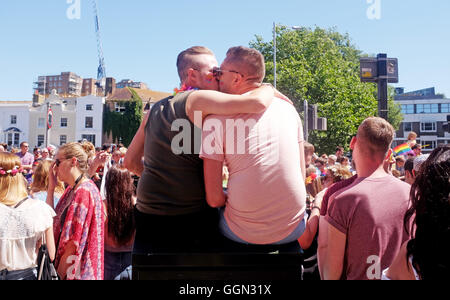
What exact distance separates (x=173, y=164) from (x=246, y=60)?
670mm

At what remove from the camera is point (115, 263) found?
3369 millimetres

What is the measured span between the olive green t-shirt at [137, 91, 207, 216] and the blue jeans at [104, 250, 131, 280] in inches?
64.1

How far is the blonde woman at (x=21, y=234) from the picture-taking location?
2.83 meters

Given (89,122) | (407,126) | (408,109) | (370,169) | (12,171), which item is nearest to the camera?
(370,169)

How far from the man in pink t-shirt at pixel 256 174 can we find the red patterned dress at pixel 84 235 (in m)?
1.42

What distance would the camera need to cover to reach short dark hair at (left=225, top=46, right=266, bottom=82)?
6.48 ft

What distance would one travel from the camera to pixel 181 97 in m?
1.96

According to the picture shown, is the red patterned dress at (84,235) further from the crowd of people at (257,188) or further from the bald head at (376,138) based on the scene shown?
the bald head at (376,138)

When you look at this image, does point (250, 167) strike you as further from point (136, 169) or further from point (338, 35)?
point (338, 35)

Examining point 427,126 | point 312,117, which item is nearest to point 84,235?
point 312,117

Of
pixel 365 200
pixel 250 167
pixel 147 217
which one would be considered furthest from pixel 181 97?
pixel 365 200

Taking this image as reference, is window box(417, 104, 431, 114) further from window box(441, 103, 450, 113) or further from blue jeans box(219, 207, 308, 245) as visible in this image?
blue jeans box(219, 207, 308, 245)

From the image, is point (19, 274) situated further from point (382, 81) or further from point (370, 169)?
point (382, 81)

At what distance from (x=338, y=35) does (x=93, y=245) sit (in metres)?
39.6
